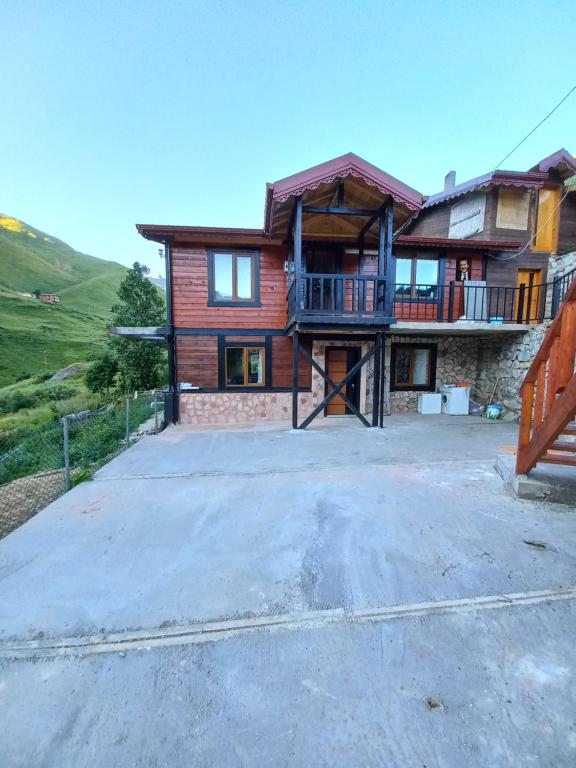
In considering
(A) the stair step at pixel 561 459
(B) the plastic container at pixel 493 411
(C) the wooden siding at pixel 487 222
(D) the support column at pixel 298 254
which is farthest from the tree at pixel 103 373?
(A) the stair step at pixel 561 459

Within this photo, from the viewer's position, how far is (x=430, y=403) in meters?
9.74

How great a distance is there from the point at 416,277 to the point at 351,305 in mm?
2151

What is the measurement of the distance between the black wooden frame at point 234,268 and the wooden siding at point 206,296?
9cm

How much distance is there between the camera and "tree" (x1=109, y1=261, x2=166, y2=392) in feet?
44.6

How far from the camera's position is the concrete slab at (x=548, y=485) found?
3.56 metres

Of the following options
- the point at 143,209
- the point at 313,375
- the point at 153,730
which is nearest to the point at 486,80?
the point at 313,375

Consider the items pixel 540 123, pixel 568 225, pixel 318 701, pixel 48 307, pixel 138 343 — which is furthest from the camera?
pixel 48 307

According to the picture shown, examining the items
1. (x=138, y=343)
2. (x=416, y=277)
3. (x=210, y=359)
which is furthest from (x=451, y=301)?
(x=138, y=343)

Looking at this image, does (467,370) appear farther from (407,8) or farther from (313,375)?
(407,8)

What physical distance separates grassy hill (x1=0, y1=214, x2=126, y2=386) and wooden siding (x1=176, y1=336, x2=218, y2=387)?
848 inches

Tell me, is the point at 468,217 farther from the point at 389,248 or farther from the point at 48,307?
the point at 48,307

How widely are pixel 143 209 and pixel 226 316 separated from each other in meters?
49.4

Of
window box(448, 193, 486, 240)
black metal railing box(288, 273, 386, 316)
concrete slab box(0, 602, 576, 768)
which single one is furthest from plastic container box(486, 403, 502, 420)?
concrete slab box(0, 602, 576, 768)

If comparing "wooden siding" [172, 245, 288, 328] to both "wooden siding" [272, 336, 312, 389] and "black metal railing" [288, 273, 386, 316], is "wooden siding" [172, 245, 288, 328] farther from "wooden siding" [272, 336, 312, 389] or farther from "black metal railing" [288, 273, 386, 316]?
"black metal railing" [288, 273, 386, 316]
